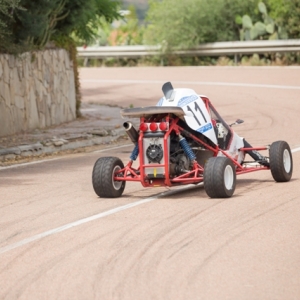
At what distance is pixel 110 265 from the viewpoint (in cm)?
810

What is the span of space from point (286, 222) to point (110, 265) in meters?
2.33

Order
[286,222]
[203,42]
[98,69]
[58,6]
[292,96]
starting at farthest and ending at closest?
[98,69]
[203,42]
[292,96]
[58,6]
[286,222]

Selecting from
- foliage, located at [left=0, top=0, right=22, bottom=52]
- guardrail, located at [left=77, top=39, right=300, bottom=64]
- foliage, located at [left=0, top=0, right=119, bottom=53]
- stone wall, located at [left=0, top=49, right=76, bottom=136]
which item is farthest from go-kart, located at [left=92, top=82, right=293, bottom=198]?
guardrail, located at [left=77, top=39, right=300, bottom=64]

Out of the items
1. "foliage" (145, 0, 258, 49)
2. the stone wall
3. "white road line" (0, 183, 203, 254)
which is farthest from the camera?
"foliage" (145, 0, 258, 49)

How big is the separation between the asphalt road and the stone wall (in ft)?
15.6

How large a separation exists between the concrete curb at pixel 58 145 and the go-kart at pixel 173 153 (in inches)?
214

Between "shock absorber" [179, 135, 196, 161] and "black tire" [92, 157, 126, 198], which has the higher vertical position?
"shock absorber" [179, 135, 196, 161]

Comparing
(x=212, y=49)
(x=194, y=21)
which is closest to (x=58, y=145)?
(x=212, y=49)

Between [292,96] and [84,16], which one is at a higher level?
[84,16]

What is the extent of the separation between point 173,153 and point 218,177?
2.75 feet

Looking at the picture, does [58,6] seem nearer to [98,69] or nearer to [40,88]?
[40,88]

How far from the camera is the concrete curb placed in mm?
17109

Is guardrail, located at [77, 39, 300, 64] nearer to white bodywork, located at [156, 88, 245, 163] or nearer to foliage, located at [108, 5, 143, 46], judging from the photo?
foliage, located at [108, 5, 143, 46]

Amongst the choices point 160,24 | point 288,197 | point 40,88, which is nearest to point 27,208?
point 288,197
